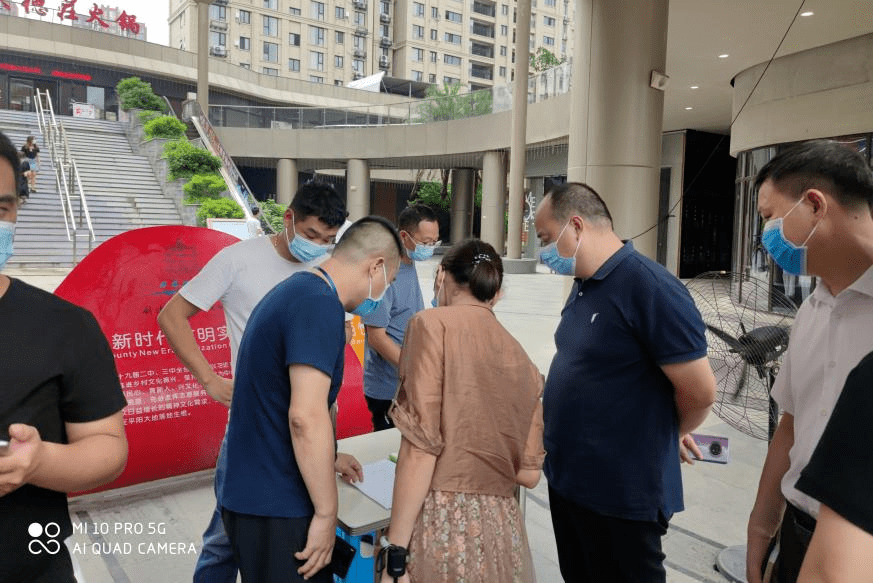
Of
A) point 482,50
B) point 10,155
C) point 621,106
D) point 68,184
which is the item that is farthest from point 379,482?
point 482,50

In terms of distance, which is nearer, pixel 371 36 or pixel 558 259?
pixel 558 259

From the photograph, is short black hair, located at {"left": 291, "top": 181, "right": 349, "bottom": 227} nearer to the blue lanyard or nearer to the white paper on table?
the blue lanyard

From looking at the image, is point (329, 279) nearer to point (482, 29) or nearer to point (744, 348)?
point (744, 348)

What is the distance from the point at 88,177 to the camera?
14859mm

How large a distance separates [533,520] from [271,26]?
49.8 metres

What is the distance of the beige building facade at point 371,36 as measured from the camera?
151 feet

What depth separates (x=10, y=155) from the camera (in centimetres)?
134

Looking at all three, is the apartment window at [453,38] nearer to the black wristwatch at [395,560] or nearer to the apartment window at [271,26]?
the apartment window at [271,26]

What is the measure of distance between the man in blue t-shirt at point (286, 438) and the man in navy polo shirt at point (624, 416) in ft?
2.62

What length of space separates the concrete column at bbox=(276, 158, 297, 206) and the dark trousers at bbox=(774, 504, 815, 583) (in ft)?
92.4

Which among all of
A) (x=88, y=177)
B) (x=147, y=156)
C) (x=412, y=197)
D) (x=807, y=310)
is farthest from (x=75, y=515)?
(x=412, y=197)

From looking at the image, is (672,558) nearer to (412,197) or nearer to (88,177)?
(88,177)

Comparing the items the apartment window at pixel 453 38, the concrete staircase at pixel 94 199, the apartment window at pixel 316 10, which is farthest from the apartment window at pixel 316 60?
the concrete staircase at pixel 94 199

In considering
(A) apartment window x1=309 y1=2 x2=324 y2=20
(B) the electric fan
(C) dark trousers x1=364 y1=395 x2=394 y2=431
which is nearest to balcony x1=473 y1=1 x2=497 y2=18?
(A) apartment window x1=309 y1=2 x2=324 y2=20
